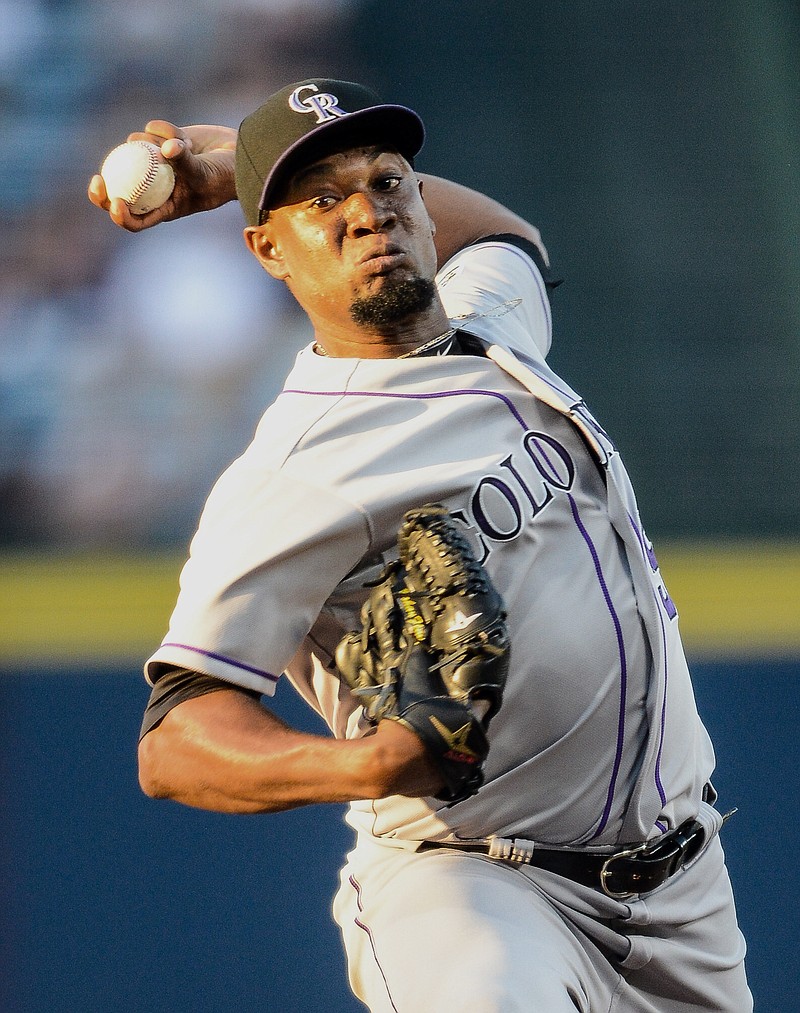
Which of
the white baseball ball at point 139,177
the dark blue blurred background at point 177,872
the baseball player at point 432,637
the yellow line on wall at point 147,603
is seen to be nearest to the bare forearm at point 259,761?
the baseball player at point 432,637

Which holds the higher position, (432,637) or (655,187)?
(655,187)

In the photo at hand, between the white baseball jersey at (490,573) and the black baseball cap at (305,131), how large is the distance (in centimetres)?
27

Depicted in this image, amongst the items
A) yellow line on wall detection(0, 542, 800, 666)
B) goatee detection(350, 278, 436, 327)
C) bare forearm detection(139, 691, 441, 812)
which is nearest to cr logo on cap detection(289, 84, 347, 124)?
goatee detection(350, 278, 436, 327)

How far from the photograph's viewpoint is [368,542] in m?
1.58

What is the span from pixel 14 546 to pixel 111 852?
84cm

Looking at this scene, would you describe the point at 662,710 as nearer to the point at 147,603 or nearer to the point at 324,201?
the point at 324,201


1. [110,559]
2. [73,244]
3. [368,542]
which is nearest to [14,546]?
[110,559]

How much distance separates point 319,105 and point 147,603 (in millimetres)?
1890

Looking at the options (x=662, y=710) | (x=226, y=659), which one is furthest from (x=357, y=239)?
(x=662, y=710)

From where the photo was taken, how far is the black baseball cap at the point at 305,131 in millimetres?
1765

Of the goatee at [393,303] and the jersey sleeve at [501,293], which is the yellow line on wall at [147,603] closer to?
the jersey sleeve at [501,293]

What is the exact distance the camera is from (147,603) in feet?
11.2

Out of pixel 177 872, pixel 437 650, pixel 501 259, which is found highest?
pixel 501 259

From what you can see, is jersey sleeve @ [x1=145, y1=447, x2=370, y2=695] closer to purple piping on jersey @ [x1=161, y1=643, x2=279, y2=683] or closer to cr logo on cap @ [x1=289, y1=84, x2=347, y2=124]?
purple piping on jersey @ [x1=161, y1=643, x2=279, y2=683]
